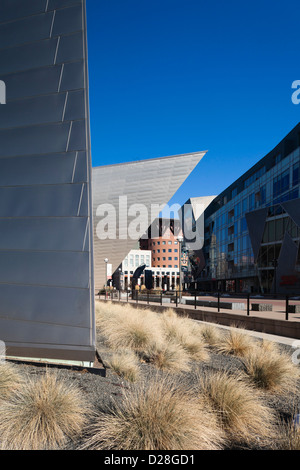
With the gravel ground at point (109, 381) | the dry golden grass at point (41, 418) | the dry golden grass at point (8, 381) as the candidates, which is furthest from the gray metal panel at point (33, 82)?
the dry golden grass at point (41, 418)

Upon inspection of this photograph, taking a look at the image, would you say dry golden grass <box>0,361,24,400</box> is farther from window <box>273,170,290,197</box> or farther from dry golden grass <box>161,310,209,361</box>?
window <box>273,170,290,197</box>

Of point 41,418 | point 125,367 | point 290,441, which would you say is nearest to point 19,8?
point 125,367

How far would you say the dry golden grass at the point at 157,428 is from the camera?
3.44m

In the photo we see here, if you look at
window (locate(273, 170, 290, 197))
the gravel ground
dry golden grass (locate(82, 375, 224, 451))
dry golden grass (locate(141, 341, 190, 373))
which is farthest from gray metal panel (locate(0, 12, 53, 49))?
window (locate(273, 170, 290, 197))

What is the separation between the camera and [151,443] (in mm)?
3406

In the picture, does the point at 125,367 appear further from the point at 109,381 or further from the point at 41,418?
the point at 41,418

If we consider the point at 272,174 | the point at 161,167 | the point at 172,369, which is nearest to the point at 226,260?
the point at 272,174

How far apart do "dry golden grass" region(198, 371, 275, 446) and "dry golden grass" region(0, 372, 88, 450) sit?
5.45 feet

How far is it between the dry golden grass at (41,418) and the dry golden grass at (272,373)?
305 centimetres

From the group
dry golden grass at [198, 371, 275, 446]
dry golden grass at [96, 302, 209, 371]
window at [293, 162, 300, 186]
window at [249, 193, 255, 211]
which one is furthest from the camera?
window at [249, 193, 255, 211]

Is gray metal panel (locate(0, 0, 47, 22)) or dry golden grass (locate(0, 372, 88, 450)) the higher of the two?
gray metal panel (locate(0, 0, 47, 22))

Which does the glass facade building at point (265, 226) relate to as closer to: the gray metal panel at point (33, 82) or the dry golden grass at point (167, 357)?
the dry golden grass at point (167, 357)

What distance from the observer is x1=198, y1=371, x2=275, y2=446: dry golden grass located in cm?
408

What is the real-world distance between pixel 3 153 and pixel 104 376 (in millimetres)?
4648
